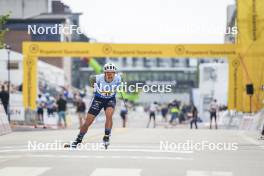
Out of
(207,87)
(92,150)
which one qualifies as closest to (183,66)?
(207,87)

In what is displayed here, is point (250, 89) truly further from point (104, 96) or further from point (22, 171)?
point (22, 171)

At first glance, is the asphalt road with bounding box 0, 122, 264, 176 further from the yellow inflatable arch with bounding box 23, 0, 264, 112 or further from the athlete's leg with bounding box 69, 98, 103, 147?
the yellow inflatable arch with bounding box 23, 0, 264, 112

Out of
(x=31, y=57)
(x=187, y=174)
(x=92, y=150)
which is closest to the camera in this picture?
(x=187, y=174)

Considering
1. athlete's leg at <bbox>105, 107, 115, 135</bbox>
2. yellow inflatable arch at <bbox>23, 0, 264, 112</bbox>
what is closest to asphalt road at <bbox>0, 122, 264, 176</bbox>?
athlete's leg at <bbox>105, 107, 115, 135</bbox>

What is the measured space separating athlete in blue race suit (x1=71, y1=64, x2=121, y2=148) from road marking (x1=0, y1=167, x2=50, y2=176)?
240cm

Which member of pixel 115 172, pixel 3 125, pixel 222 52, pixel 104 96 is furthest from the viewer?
pixel 222 52

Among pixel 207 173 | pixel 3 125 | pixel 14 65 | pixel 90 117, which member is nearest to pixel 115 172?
pixel 207 173

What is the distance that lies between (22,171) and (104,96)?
10.7 feet

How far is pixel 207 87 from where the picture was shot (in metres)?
46.5

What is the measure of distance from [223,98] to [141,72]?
9523 cm

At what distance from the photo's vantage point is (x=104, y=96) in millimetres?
12328

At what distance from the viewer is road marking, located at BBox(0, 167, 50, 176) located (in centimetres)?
912

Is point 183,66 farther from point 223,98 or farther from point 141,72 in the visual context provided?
point 223,98

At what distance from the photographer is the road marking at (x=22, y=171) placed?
9.12 metres
